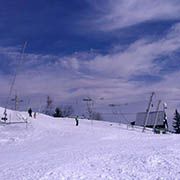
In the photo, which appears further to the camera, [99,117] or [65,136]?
[99,117]

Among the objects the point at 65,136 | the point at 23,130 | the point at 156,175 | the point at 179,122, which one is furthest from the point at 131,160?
the point at 179,122

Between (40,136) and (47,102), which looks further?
(47,102)

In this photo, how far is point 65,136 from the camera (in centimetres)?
3700

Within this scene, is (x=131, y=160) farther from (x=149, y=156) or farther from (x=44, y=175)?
(x=44, y=175)

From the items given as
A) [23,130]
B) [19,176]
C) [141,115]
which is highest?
[141,115]

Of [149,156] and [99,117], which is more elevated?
[99,117]

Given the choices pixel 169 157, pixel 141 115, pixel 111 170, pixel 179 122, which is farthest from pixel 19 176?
pixel 179 122

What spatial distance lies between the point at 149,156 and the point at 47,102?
246 ft

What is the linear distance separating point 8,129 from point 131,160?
27.0m

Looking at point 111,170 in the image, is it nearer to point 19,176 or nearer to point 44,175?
point 44,175

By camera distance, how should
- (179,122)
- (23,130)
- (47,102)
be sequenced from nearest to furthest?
(23,130) → (47,102) → (179,122)

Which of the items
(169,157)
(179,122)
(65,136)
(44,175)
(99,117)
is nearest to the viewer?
(44,175)

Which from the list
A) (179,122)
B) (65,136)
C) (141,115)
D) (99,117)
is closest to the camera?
(65,136)

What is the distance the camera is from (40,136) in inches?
1460
